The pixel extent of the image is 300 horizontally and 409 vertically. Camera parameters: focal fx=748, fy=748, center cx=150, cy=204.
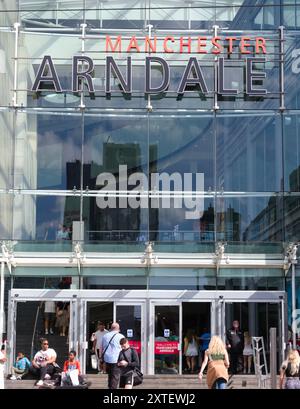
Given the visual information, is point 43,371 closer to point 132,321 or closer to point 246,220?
point 132,321

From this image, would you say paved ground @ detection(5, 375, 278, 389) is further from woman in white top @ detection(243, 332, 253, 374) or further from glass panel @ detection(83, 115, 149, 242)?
glass panel @ detection(83, 115, 149, 242)

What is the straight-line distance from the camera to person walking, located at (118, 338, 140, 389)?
12.5 m

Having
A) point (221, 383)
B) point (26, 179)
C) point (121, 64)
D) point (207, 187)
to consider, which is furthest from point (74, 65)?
point (221, 383)

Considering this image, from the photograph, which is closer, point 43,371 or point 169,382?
point 43,371

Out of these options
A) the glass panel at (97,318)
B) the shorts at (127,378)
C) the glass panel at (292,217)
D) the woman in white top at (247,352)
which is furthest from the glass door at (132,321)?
the shorts at (127,378)

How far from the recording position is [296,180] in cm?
2062

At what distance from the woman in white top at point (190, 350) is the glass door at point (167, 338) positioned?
0.18 m

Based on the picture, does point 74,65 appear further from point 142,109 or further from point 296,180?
point 296,180

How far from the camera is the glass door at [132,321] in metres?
19.9

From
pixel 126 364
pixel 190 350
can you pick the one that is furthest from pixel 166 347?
pixel 126 364

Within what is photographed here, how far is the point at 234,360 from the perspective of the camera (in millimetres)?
19531

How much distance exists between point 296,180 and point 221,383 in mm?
11113

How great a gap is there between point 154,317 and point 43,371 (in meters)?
4.43

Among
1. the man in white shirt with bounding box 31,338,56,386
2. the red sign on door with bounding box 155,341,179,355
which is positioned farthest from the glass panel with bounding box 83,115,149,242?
the man in white shirt with bounding box 31,338,56,386
